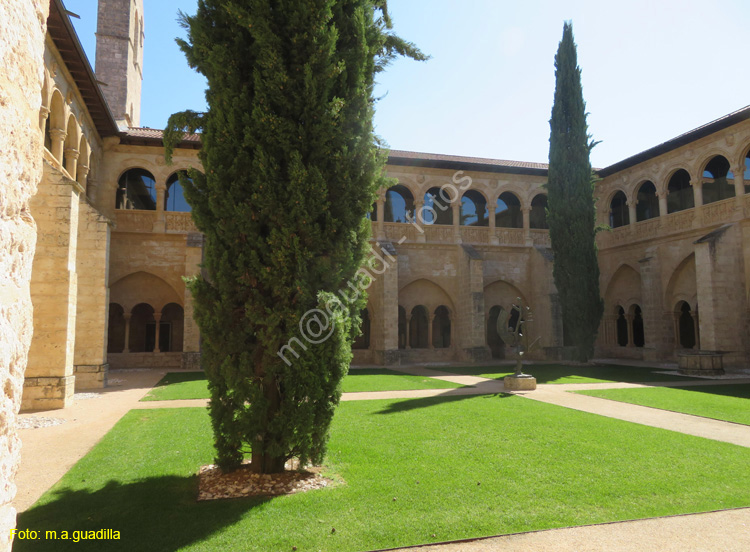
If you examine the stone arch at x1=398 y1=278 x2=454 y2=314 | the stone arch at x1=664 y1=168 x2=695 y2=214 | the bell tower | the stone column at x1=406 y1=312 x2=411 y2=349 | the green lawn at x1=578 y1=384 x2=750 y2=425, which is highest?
the bell tower

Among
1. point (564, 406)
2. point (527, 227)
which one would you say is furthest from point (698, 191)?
point (564, 406)

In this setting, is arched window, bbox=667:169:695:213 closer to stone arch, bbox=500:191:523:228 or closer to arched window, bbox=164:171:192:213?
stone arch, bbox=500:191:523:228

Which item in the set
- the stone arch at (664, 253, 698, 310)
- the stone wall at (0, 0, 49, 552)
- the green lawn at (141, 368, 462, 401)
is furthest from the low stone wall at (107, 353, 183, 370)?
the stone arch at (664, 253, 698, 310)

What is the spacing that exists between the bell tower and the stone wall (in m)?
23.9

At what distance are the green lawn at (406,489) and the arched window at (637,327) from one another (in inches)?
606

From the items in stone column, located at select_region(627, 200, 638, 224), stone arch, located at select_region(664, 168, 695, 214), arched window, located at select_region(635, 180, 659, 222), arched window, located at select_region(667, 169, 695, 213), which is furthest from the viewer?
arched window, located at select_region(635, 180, 659, 222)

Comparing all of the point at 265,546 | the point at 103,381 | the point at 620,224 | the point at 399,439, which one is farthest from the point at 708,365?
the point at 103,381

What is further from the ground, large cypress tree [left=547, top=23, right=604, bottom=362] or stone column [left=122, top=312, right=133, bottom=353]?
large cypress tree [left=547, top=23, right=604, bottom=362]

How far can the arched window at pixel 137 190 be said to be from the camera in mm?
18578

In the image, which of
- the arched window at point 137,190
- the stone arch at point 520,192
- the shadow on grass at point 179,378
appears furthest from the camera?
the stone arch at point 520,192

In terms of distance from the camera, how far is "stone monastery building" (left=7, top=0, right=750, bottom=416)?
13852mm

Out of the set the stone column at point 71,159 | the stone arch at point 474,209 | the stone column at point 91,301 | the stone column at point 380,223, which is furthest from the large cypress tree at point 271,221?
the stone arch at point 474,209

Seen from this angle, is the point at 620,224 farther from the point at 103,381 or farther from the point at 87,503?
the point at 87,503

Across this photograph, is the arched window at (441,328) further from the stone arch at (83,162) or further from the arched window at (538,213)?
the stone arch at (83,162)
